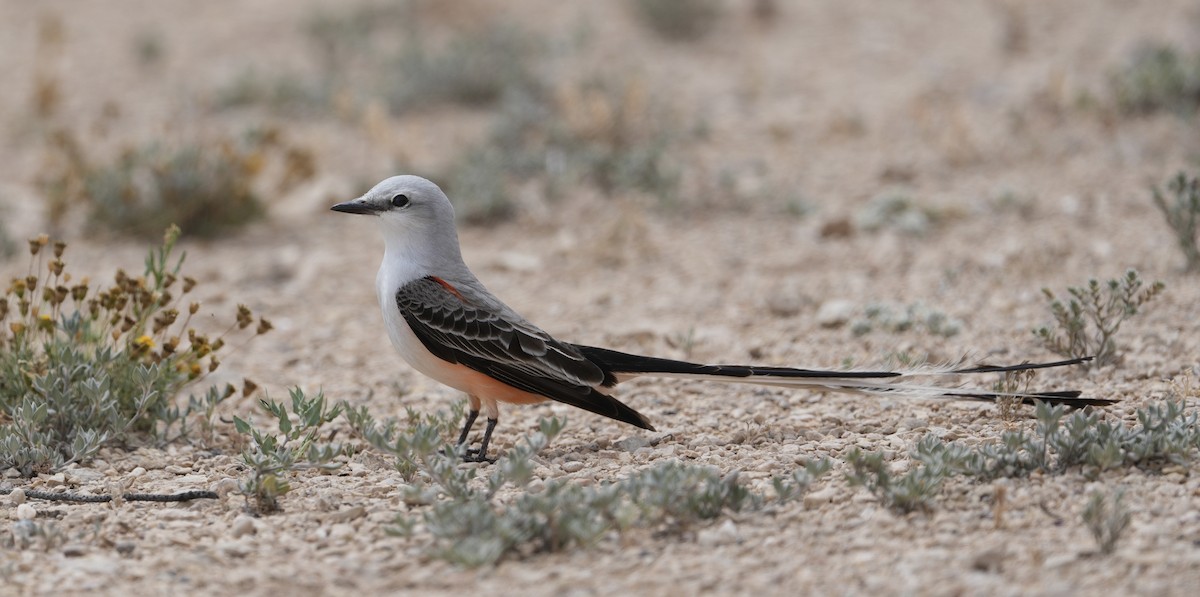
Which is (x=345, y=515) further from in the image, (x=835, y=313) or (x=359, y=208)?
(x=835, y=313)

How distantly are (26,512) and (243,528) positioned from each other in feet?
2.68

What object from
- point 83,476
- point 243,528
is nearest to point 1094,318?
point 243,528

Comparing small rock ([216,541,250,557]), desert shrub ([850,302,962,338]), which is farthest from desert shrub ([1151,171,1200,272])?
small rock ([216,541,250,557])

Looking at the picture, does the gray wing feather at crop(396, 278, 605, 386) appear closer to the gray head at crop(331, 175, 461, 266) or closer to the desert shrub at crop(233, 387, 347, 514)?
the gray head at crop(331, 175, 461, 266)

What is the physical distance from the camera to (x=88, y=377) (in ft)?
17.1

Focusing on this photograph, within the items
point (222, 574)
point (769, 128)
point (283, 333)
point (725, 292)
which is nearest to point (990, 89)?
point (769, 128)

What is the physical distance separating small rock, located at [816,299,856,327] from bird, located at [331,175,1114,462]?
67.9 inches

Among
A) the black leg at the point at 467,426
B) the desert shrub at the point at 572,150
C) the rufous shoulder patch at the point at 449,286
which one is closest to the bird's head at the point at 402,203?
the rufous shoulder patch at the point at 449,286

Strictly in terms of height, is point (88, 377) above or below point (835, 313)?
below

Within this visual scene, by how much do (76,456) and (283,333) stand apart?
8.25 ft

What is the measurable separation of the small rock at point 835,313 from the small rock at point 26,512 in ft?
13.8

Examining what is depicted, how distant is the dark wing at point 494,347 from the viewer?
5.08 m

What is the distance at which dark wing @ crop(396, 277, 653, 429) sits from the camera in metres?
5.08

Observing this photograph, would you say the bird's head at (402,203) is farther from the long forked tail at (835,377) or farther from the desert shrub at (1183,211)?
the desert shrub at (1183,211)
